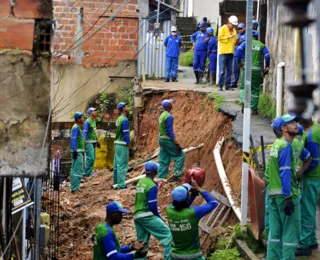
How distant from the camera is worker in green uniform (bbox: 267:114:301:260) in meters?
9.37

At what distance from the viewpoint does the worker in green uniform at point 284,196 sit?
369 inches

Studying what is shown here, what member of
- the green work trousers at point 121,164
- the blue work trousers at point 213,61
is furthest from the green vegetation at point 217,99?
the blue work trousers at point 213,61

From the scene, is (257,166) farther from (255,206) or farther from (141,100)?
(141,100)

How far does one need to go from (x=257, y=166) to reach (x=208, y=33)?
35.6ft

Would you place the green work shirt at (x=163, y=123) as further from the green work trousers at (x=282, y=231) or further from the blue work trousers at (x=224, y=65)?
the green work trousers at (x=282, y=231)

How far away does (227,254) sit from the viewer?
11289 mm

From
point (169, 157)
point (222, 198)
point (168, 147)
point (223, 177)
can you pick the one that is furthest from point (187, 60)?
point (222, 198)

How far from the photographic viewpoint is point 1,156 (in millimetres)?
6879

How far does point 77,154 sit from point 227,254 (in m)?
7.98

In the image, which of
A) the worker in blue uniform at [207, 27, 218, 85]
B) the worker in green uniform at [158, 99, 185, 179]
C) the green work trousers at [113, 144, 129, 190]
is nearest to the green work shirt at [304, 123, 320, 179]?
the worker in green uniform at [158, 99, 185, 179]

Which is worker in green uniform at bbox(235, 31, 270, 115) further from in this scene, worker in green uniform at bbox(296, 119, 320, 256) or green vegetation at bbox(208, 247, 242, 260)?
worker in green uniform at bbox(296, 119, 320, 256)

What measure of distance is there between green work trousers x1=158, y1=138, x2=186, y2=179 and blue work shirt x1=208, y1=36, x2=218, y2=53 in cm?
638

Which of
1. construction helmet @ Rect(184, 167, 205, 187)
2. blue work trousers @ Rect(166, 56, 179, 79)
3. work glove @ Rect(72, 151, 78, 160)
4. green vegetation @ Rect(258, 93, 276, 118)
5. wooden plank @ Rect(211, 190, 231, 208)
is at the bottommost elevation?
wooden plank @ Rect(211, 190, 231, 208)

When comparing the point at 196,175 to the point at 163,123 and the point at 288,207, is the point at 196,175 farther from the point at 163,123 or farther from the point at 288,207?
the point at 163,123
